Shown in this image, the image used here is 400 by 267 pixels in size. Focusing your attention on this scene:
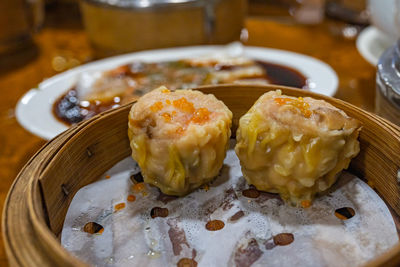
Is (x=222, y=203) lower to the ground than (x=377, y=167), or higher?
lower

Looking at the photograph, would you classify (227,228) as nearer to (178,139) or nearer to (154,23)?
(178,139)

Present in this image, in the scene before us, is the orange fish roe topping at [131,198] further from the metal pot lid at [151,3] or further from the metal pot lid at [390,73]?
A: the metal pot lid at [151,3]

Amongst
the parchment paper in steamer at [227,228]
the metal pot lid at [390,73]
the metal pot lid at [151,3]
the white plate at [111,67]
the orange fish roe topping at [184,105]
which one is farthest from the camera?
the metal pot lid at [151,3]

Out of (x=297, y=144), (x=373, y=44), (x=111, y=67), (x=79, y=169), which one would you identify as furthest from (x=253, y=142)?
(x=373, y=44)

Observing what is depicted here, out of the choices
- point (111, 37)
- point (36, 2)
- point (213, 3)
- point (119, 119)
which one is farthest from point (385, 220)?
point (36, 2)

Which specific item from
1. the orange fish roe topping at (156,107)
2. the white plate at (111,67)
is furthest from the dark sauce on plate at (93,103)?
the orange fish roe topping at (156,107)

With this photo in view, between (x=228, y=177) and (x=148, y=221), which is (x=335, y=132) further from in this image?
(x=148, y=221)
